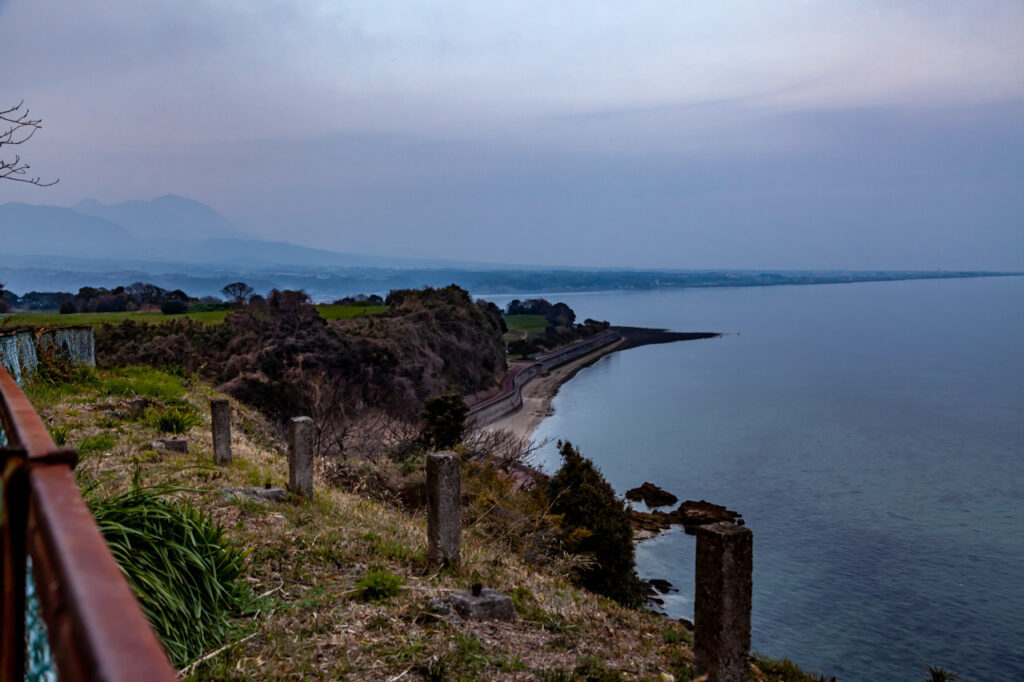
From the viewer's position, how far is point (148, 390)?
15609 mm

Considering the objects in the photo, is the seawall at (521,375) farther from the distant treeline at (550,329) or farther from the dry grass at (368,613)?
the dry grass at (368,613)

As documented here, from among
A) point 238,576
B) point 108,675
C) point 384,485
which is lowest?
point 384,485

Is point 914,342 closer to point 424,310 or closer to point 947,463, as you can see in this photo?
point 947,463

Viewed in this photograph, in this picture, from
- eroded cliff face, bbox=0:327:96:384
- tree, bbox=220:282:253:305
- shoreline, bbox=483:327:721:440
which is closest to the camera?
eroded cliff face, bbox=0:327:96:384

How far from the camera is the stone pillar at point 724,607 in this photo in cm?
581

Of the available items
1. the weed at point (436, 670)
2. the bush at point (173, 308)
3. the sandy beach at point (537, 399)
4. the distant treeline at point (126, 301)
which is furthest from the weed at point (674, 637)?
the distant treeline at point (126, 301)

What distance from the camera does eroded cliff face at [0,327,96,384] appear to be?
13203mm

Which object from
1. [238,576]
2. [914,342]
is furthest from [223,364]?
[914,342]

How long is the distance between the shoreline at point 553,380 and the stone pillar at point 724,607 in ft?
107

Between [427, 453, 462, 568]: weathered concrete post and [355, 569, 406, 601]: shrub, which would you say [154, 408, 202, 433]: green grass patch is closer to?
[427, 453, 462, 568]: weathered concrete post

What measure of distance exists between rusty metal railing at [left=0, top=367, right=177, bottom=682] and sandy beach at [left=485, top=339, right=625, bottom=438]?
4697cm

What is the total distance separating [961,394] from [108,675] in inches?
3366

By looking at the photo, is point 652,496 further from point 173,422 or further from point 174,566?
point 174,566

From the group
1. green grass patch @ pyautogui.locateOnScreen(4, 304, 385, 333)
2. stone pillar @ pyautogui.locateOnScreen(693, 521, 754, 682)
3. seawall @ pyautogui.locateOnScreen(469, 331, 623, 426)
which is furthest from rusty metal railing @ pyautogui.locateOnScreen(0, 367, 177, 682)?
green grass patch @ pyautogui.locateOnScreen(4, 304, 385, 333)
